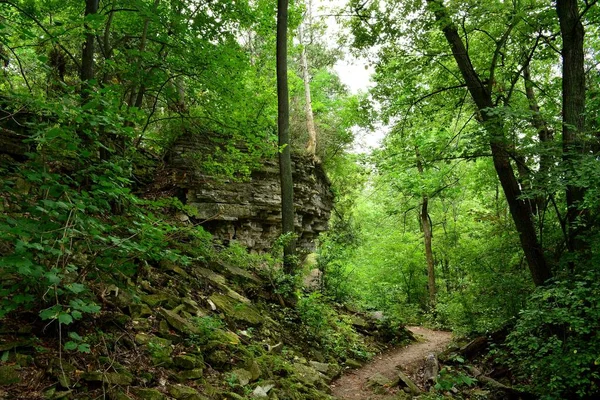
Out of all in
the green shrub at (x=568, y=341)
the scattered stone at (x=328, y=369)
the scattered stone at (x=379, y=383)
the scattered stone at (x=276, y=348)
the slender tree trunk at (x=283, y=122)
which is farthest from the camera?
the slender tree trunk at (x=283, y=122)

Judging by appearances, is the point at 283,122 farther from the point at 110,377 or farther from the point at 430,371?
the point at 110,377

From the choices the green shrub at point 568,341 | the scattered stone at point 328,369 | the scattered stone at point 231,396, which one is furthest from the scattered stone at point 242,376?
the green shrub at point 568,341

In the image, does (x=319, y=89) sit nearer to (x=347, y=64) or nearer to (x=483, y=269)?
(x=347, y=64)

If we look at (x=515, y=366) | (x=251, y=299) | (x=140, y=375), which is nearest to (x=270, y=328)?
(x=251, y=299)

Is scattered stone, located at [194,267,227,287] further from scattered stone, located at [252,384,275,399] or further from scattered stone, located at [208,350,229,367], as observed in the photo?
scattered stone, located at [252,384,275,399]

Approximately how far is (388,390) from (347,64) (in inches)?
329

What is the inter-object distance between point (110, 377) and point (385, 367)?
7293mm

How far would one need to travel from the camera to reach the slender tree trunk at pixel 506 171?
7312 mm

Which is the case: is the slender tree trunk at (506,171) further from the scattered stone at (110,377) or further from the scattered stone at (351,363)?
the scattered stone at (110,377)

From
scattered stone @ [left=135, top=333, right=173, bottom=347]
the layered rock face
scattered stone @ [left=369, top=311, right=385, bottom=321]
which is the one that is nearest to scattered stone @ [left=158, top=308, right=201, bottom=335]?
scattered stone @ [left=135, top=333, right=173, bottom=347]

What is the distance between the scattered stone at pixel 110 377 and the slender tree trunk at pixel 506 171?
710 cm

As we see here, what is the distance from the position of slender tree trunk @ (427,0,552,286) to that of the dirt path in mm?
3755

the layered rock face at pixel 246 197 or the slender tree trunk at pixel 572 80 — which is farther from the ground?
the slender tree trunk at pixel 572 80

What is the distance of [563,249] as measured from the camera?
292 inches
